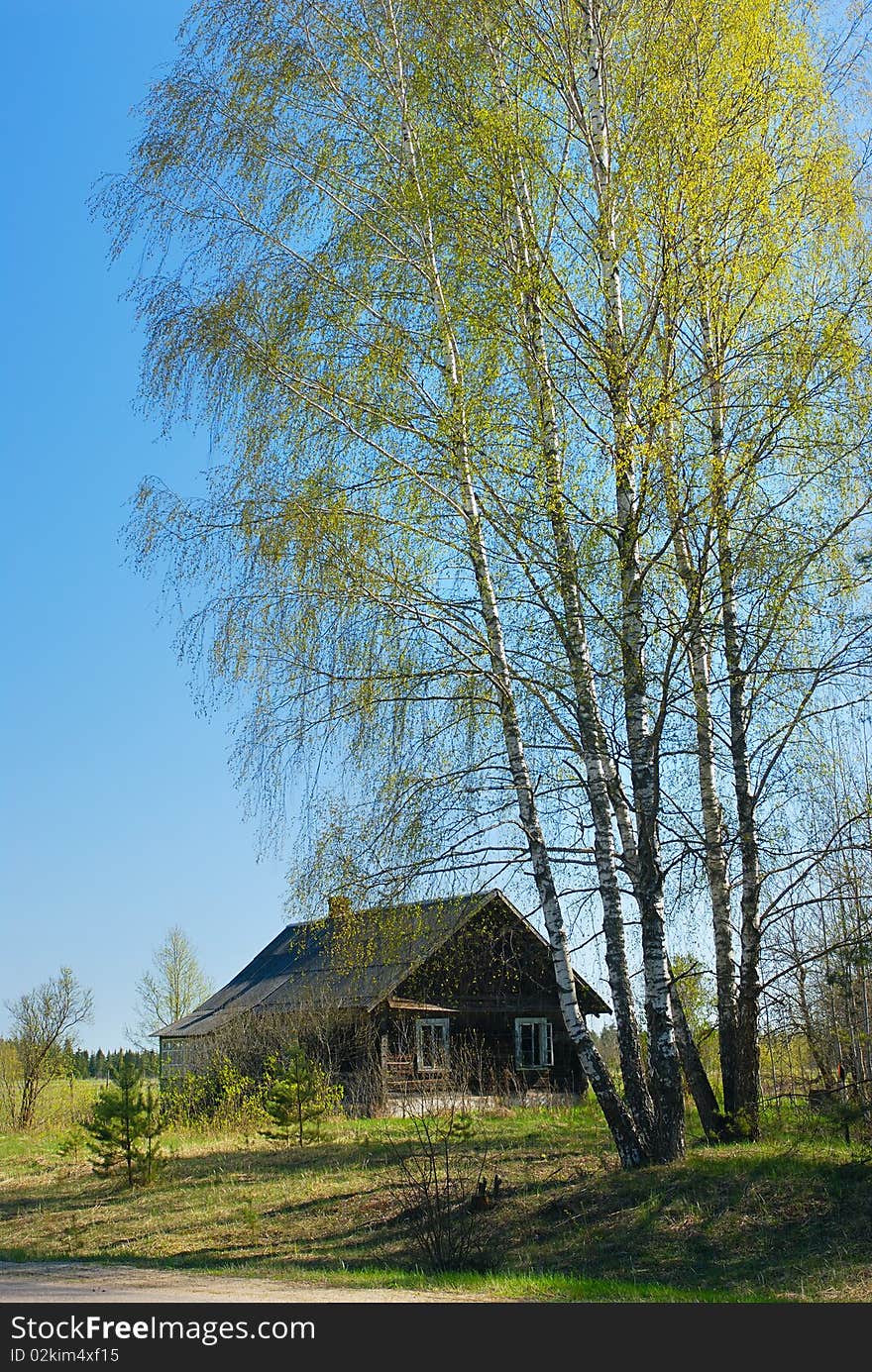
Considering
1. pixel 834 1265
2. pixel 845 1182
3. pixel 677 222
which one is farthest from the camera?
pixel 677 222

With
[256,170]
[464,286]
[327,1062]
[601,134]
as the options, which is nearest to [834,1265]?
[464,286]

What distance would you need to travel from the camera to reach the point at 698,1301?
6.82 metres

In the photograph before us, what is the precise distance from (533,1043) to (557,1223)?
20274mm

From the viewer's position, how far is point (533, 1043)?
96.2 ft

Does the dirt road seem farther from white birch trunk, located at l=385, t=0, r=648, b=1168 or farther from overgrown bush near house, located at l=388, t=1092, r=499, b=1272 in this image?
white birch trunk, located at l=385, t=0, r=648, b=1168

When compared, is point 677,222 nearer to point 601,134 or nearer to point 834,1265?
point 601,134

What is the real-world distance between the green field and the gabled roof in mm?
2176

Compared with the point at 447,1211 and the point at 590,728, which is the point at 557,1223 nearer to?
the point at 447,1211

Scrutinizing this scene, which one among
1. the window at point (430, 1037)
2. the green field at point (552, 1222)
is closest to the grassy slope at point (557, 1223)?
the green field at point (552, 1222)

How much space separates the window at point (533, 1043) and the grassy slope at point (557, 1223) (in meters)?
13.2

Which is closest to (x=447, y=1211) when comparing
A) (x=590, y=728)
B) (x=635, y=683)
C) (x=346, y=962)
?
(x=346, y=962)

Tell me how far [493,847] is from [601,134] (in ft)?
21.0

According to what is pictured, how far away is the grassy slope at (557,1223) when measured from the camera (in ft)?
25.6

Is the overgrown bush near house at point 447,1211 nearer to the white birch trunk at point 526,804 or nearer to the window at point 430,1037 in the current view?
the white birch trunk at point 526,804
